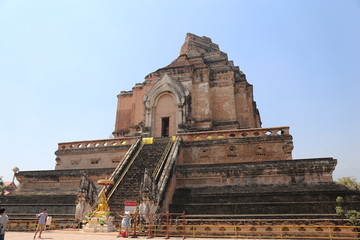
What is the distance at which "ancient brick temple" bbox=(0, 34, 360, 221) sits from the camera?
1338cm

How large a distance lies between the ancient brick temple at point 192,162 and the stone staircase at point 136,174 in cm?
6

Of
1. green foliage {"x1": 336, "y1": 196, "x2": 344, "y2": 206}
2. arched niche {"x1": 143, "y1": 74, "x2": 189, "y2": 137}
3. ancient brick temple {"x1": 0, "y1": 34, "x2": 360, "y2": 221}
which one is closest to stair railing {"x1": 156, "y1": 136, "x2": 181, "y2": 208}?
ancient brick temple {"x1": 0, "y1": 34, "x2": 360, "y2": 221}

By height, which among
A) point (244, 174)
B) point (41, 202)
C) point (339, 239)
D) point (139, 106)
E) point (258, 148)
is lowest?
point (339, 239)

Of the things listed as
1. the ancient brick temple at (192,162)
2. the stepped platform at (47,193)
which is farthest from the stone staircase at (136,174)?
the stepped platform at (47,193)

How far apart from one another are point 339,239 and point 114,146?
1617 centimetres

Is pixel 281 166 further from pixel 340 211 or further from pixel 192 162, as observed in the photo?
pixel 192 162

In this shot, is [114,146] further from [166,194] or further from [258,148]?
[258,148]

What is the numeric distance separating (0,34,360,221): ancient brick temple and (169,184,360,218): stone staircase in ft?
0.15

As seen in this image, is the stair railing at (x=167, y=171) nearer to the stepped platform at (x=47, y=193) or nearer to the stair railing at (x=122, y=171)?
the stair railing at (x=122, y=171)

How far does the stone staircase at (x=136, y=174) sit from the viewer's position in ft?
48.4

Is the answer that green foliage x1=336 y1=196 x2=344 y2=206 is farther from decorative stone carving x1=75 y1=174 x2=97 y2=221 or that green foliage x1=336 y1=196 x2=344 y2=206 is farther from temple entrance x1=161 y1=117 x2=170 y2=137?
temple entrance x1=161 y1=117 x2=170 y2=137

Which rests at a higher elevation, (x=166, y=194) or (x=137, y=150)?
(x=137, y=150)

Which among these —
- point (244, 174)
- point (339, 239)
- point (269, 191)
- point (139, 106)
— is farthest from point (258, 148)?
point (139, 106)

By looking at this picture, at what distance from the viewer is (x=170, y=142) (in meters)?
20.5
